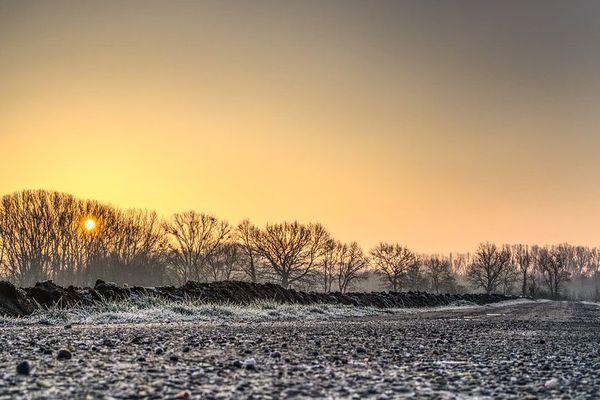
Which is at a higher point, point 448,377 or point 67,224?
point 67,224

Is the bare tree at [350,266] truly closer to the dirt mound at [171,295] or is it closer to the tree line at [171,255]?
the tree line at [171,255]

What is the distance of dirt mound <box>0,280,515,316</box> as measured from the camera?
53.7 feet

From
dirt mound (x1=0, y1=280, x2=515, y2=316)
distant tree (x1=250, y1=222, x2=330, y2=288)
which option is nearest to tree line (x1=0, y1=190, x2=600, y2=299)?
distant tree (x1=250, y1=222, x2=330, y2=288)

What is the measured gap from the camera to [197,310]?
19.2m

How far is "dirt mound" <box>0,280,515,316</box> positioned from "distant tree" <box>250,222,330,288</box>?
38.8 m

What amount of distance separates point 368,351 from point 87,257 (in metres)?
96.8

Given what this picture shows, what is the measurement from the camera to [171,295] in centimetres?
2258

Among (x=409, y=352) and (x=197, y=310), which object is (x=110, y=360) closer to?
(x=409, y=352)

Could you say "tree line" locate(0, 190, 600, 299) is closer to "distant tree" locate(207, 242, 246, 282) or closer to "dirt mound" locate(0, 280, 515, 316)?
"distant tree" locate(207, 242, 246, 282)

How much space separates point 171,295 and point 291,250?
61.8 meters

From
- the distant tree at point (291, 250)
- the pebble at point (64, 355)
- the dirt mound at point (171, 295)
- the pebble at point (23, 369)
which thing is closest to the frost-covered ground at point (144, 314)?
the dirt mound at point (171, 295)

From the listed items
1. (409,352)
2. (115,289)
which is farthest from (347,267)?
(409,352)

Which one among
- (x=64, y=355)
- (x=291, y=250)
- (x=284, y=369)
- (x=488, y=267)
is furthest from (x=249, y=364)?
(x=488, y=267)

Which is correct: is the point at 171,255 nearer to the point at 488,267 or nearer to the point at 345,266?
the point at 345,266
